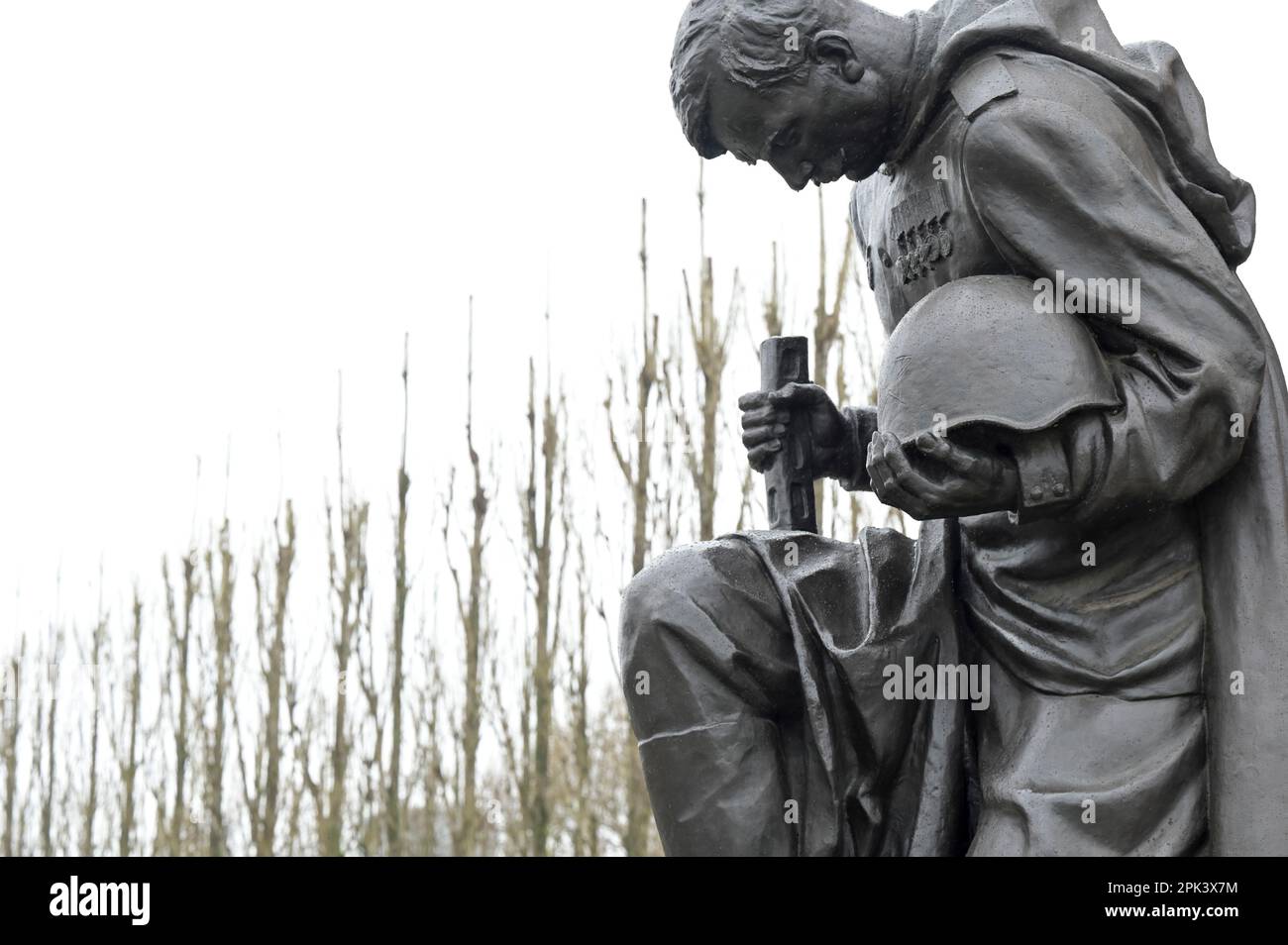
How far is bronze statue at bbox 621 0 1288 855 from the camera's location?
3.51m

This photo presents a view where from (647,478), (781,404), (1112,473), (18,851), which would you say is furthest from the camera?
(18,851)

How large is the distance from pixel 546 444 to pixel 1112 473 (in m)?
9.91

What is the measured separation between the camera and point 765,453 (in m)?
4.18

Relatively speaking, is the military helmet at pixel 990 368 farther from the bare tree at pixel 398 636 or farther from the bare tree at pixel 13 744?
the bare tree at pixel 13 744

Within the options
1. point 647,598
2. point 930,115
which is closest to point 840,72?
point 930,115

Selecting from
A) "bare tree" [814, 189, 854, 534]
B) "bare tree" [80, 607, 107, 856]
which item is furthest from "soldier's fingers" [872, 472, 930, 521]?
"bare tree" [80, 607, 107, 856]

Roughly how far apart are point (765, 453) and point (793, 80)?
30.3 inches

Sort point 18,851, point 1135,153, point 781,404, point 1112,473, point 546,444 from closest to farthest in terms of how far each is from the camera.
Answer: point 1112,473 < point 1135,153 < point 781,404 < point 546,444 < point 18,851

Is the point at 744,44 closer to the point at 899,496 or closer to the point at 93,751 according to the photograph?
the point at 899,496

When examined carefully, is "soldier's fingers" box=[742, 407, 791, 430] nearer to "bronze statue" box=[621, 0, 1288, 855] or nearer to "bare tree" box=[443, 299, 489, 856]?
"bronze statue" box=[621, 0, 1288, 855]

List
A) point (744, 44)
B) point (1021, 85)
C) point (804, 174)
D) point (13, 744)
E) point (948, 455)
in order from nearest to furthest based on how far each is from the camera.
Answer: point (948, 455) → point (1021, 85) → point (744, 44) → point (804, 174) → point (13, 744)

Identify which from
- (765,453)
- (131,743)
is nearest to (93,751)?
(131,743)

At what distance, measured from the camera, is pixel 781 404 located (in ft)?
A: 13.7

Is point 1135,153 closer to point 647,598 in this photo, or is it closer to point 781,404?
point 781,404
